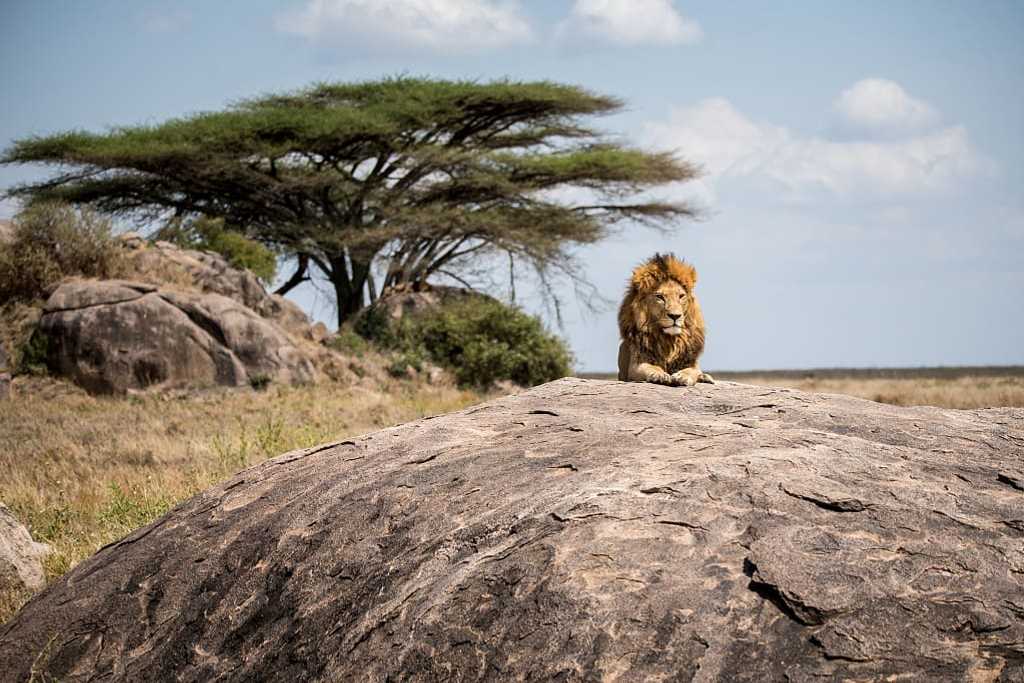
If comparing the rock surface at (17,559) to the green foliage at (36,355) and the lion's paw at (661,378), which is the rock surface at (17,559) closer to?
the lion's paw at (661,378)

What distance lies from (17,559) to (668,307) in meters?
3.92

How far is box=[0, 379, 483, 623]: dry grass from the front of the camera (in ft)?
24.1

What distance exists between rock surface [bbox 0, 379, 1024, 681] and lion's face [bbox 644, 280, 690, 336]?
1.32 metres

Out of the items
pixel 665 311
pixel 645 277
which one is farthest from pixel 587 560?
pixel 645 277

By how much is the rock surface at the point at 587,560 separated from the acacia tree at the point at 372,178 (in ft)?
64.4

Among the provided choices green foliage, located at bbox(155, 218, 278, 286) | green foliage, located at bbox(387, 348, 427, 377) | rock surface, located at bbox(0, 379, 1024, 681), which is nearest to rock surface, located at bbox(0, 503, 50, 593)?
rock surface, located at bbox(0, 379, 1024, 681)

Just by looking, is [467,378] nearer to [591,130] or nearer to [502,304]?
[502,304]

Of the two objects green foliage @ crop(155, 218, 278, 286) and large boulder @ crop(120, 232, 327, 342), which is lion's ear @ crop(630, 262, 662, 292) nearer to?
large boulder @ crop(120, 232, 327, 342)

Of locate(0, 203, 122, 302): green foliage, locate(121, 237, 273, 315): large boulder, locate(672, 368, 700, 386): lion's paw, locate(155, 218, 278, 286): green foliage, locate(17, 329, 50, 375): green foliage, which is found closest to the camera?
locate(672, 368, 700, 386): lion's paw

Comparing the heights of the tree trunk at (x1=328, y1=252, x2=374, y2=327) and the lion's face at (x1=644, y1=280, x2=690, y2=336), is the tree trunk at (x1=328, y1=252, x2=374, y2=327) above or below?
above

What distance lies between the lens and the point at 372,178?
85.9 feet

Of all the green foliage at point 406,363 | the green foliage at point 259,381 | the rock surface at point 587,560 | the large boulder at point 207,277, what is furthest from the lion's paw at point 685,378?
the green foliage at point 406,363

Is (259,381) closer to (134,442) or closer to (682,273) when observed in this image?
(134,442)

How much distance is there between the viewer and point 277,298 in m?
21.1
